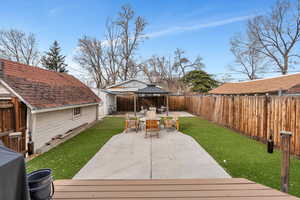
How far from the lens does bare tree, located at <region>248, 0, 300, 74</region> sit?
18734mm

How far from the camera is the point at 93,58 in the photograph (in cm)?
2417

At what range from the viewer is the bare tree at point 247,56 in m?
21.8

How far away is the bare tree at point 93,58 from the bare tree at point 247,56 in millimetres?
21307

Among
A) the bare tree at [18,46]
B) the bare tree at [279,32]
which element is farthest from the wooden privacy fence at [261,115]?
the bare tree at [18,46]

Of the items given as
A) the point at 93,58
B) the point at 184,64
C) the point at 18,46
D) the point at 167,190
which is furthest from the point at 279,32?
the point at 18,46

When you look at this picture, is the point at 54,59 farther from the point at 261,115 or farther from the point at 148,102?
the point at 261,115

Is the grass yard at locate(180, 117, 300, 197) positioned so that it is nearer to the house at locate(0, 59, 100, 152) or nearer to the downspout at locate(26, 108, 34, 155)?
the downspout at locate(26, 108, 34, 155)

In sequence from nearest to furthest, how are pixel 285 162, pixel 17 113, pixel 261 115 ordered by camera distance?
pixel 285 162 < pixel 17 113 < pixel 261 115

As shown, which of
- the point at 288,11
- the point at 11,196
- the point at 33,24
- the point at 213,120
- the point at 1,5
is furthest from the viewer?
the point at 288,11

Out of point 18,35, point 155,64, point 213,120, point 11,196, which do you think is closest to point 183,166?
point 11,196

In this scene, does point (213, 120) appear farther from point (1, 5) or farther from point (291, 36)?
point (291, 36)

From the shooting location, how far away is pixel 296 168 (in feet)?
12.0

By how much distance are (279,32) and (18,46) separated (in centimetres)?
3644

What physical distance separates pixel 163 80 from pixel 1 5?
22.6m
